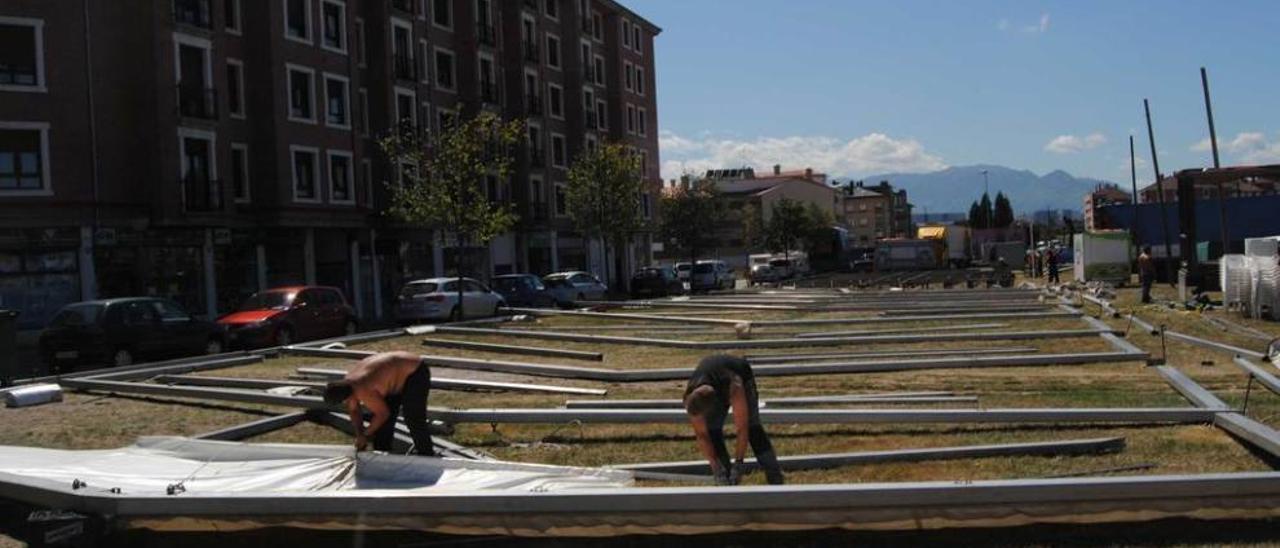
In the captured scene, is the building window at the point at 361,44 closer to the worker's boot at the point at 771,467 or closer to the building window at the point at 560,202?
the building window at the point at 560,202

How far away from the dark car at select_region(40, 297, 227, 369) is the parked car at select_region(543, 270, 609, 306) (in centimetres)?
1736

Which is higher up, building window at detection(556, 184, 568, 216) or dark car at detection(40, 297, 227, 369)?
building window at detection(556, 184, 568, 216)

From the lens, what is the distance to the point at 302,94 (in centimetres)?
3825

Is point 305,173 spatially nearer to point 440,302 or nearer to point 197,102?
point 197,102

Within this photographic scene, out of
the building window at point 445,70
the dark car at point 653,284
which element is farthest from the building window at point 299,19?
the dark car at point 653,284

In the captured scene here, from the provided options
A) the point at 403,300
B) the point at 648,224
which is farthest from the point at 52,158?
the point at 648,224

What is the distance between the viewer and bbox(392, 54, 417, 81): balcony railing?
45156mm

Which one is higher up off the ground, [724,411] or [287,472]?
[724,411]

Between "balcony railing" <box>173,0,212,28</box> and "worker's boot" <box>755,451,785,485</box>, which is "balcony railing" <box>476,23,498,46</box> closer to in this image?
"balcony railing" <box>173,0,212,28</box>

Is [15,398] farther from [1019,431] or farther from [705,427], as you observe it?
[1019,431]

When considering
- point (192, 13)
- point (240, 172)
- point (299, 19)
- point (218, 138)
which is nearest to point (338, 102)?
point (299, 19)

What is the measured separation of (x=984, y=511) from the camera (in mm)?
6340

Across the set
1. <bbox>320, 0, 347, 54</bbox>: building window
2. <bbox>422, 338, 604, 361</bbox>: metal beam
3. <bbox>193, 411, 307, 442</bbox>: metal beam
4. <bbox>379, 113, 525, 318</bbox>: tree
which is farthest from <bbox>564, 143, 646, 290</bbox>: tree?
<bbox>193, 411, 307, 442</bbox>: metal beam

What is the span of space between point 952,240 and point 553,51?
30.4 meters
